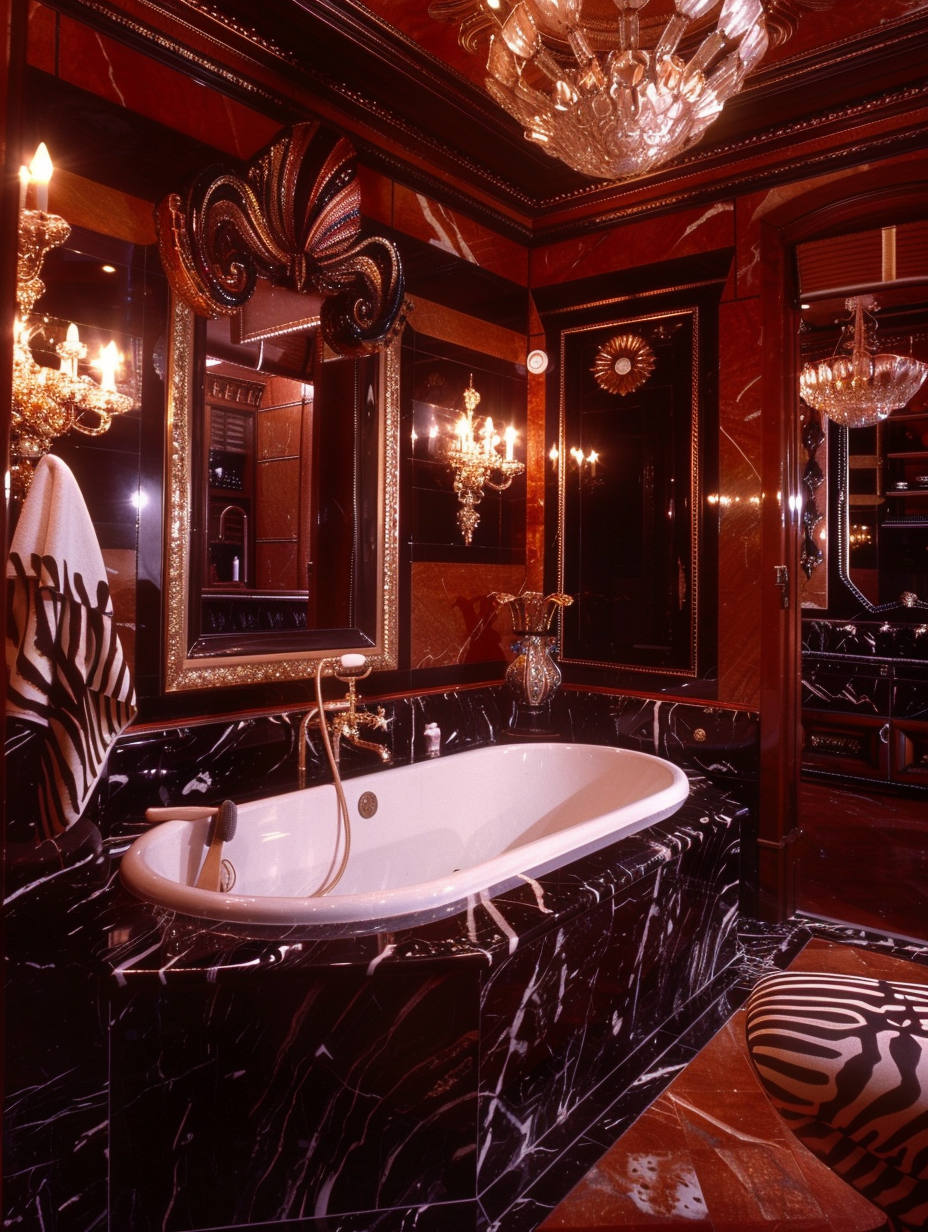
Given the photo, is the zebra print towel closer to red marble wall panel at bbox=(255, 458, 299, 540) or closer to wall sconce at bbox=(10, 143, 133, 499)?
wall sconce at bbox=(10, 143, 133, 499)

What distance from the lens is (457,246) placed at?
314cm

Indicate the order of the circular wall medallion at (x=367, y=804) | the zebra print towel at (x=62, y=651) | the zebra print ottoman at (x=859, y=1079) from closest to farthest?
the zebra print ottoman at (x=859, y=1079) < the zebra print towel at (x=62, y=651) < the circular wall medallion at (x=367, y=804)

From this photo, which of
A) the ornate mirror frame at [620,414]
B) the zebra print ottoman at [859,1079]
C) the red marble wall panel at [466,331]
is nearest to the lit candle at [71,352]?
the red marble wall panel at [466,331]

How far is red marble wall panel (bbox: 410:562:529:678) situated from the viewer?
3031 mm

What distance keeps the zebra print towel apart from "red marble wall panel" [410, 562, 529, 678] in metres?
1.56

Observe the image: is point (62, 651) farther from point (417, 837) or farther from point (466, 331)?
point (466, 331)

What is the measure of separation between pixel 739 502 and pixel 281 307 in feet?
5.69

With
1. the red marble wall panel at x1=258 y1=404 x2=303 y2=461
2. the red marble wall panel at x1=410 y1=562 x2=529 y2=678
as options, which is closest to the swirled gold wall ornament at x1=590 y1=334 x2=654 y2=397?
the red marble wall panel at x1=410 y1=562 x2=529 y2=678

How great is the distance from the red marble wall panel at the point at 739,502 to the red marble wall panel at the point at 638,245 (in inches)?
12.1

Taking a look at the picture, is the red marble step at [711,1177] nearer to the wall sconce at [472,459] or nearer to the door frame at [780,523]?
the door frame at [780,523]

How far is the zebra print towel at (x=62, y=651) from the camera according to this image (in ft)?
4.62

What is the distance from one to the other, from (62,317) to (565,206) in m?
2.21

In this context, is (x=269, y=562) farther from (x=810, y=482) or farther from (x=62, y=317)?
(x=810, y=482)

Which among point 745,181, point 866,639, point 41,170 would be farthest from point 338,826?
point 866,639
